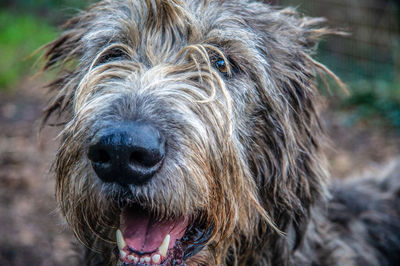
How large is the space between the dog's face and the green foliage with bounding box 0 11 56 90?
7746 millimetres

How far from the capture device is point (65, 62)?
388cm

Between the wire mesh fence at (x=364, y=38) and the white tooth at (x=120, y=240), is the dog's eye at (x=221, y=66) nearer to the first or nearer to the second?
the white tooth at (x=120, y=240)

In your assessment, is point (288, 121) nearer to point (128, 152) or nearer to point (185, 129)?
point (185, 129)

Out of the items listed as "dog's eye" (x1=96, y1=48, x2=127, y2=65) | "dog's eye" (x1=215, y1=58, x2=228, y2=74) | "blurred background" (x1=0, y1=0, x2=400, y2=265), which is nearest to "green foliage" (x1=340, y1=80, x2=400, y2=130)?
"blurred background" (x1=0, y1=0, x2=400, y2=265)

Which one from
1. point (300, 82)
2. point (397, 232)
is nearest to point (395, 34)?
point (397, 232)

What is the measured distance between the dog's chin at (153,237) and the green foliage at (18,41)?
8.32 m

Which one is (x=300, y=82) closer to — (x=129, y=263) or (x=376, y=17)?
(x=129, y=263)

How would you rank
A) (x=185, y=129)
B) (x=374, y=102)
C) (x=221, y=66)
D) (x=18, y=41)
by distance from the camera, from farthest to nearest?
(x=18, y=41) < (x=374, y=102) < (x=221, y=66) < (x=185, y=129)

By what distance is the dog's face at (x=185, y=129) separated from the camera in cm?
270

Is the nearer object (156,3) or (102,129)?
(102,129)

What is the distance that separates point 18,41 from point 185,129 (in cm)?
1141

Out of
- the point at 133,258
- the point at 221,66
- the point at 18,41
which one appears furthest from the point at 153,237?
the point at 18,41

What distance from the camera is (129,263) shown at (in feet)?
9.33

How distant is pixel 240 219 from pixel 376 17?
7721 mm
